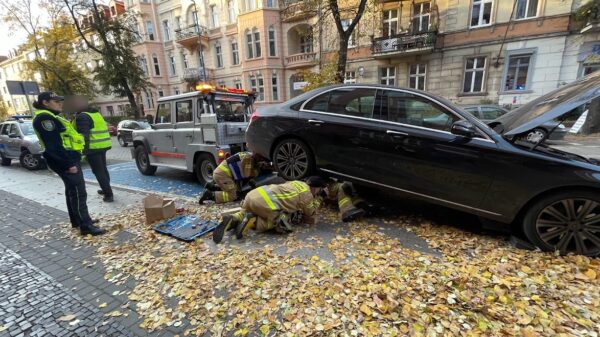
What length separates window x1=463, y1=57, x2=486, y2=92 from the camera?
1541 centimetres

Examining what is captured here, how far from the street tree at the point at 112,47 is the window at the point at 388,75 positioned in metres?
17.4

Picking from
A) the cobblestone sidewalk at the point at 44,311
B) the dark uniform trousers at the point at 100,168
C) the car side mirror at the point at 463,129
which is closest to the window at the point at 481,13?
the car side mirror at the point at 463,129

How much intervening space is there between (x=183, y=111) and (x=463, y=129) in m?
5.62

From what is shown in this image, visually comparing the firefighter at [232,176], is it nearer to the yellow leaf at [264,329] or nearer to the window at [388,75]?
the yellow leaf at [264,329]

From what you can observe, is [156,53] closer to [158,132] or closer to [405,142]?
[158,132]

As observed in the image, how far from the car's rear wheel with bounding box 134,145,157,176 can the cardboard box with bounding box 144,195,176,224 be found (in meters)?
3.94

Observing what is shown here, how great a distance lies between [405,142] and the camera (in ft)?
Answer: 11.2

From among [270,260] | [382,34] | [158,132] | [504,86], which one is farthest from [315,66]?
[270,260]

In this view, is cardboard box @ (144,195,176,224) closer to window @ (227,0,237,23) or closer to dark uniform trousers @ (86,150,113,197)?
dark uniform trousers @ (86,150,113,197)

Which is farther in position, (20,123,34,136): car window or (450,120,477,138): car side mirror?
(20,123,34,136): car window

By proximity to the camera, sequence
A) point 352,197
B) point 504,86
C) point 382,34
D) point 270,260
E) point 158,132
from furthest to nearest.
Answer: point 382,34 → point 504,86 → point 158,132 → point 352,197 → point 270,260

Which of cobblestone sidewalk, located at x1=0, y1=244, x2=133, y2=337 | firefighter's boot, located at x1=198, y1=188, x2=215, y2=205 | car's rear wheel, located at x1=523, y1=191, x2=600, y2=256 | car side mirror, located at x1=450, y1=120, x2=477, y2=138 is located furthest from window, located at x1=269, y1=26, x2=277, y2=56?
car's rear wheel, located at x1=523, y1=191, x2=600, y2=256

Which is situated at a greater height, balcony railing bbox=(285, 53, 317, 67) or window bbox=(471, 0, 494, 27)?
window bbox=(471, 0, 494, 27)

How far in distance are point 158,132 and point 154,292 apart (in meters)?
5.16
